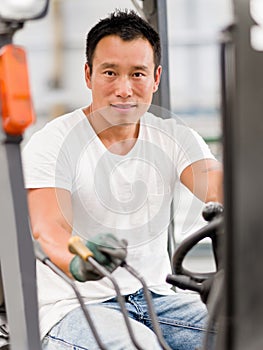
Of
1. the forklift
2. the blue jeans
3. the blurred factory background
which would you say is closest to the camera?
the forklift

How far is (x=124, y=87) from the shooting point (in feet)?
6.70

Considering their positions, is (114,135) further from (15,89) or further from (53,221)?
(15,89)

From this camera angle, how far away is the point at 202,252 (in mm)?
3477

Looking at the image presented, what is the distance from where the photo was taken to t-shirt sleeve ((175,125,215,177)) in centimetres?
222

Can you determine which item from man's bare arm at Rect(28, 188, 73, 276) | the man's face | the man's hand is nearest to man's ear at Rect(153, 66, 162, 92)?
the man's face

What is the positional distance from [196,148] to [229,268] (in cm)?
102

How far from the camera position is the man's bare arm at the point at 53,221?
1.77 metres

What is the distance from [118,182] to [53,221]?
0.87 ft

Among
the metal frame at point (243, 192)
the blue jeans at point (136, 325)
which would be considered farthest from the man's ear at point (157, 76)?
the metal frame at point (243, 192)

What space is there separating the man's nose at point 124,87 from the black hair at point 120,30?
0.12 metres

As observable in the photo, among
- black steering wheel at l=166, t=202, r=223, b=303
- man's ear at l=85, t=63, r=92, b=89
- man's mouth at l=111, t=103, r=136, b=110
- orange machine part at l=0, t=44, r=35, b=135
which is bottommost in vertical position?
black steering wheel at l=166, t=202, r=223, b=303

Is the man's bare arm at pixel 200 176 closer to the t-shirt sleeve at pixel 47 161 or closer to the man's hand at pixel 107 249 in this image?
the t-shirt sleeve at pixel 47 161

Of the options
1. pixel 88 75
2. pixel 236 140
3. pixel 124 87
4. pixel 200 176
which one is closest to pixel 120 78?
pixel 124 87

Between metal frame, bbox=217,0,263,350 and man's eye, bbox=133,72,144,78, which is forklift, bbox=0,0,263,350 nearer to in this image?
metal frame, bbox=217,0,263,350
